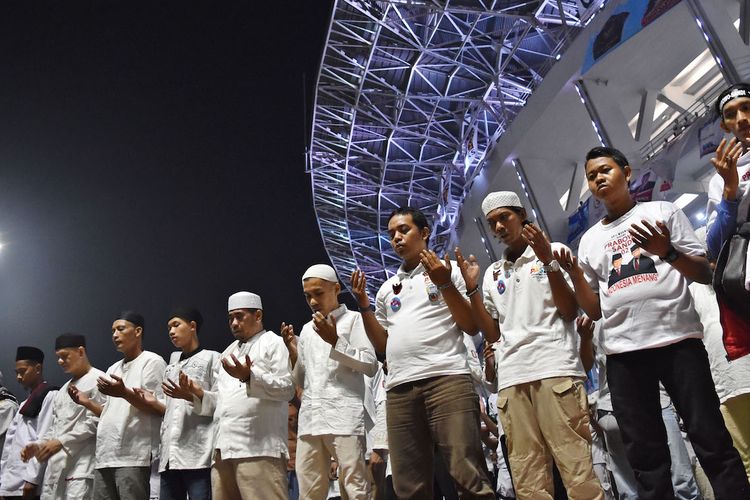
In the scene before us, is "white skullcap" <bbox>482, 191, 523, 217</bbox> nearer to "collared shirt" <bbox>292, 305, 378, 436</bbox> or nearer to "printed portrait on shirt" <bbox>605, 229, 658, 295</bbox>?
"printed portrait on shirt" <bbox>605, 229, 658, 295</bbox>

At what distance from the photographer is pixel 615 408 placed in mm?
3350

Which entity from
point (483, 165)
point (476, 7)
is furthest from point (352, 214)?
point (476, 7)

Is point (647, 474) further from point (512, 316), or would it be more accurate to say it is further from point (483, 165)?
point (483, 165)

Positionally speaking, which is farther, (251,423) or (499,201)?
(251,423)

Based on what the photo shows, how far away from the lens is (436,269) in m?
3.99

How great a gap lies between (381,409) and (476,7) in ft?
46.4

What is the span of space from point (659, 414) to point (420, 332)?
4.83 ft

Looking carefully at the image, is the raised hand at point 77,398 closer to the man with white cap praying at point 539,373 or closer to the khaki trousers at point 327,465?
the khaki trousers at point 327,465

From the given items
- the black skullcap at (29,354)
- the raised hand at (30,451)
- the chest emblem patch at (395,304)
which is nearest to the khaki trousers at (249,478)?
the chest emblem patch at (395,304)

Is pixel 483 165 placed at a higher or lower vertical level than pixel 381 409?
higher

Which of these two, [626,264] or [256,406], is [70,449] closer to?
[256,406]

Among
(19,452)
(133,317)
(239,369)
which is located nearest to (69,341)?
(133,317)

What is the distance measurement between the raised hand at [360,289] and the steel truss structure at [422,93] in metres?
12.5

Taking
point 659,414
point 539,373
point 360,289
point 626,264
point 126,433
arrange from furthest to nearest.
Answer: point 126,433, point 360,289, point 539,373, point 626,264, point 659,414
